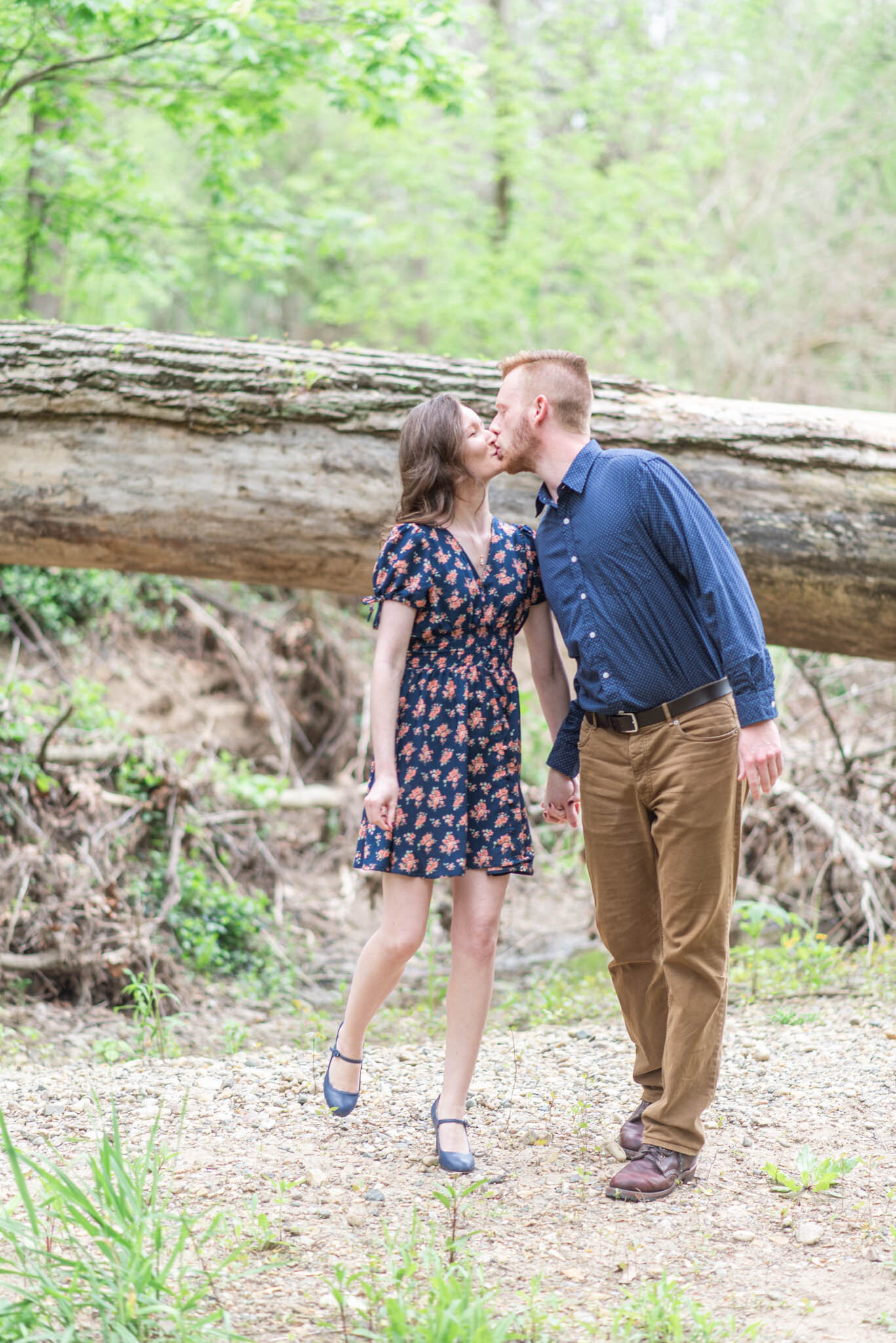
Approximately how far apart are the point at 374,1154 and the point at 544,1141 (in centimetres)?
51

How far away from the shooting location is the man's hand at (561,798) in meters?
3.24

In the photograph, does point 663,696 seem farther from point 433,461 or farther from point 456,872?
point 433,461

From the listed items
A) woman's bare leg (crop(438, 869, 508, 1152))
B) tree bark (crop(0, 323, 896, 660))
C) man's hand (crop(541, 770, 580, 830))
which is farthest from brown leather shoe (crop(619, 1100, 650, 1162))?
tree bark (crop(0, 323, 896, 660))

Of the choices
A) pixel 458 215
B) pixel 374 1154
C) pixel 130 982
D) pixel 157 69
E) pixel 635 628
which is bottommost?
pixel 130 982

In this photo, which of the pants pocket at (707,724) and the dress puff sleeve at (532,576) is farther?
the dress puff sleeve at (532,576)

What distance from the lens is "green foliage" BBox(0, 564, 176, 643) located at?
7023 millimetres

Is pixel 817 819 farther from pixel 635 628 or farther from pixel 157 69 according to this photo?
pixel 157 69

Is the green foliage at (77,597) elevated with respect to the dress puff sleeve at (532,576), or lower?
lower

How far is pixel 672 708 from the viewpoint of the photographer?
112 inches

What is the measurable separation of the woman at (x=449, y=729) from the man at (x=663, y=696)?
171mm

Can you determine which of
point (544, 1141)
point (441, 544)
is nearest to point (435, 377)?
point (441, 544)

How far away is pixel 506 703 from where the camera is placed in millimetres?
3088

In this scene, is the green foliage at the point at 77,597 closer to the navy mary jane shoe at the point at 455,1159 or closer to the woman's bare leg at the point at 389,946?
the woman's bare leg at the point at 389,946

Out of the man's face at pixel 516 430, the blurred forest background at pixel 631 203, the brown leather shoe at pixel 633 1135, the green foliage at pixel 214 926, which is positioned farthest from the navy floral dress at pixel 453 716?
the blurred forest background at pixel 631 203
